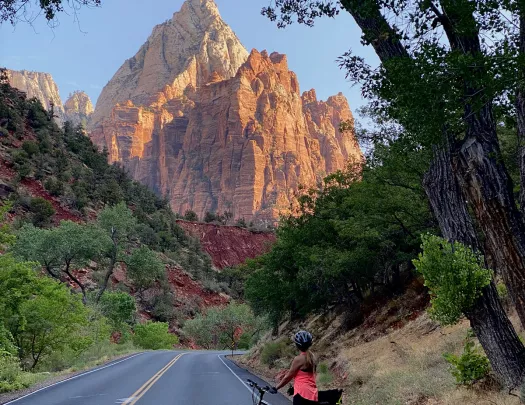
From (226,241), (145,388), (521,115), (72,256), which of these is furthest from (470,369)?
(226,241)

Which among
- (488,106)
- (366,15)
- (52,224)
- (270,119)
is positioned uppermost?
(270,119)

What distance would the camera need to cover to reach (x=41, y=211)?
183ft

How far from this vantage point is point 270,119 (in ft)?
538

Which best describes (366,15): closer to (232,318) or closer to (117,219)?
(117,219)

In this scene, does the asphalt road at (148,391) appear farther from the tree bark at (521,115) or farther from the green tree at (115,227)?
the green tree at (115,227)

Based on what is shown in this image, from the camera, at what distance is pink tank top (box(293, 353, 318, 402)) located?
497 cm

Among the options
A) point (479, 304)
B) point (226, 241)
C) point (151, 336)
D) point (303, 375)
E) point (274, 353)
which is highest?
point (226, 241)

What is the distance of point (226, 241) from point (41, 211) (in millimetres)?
48205

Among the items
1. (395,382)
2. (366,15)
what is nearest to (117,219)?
(395,382)

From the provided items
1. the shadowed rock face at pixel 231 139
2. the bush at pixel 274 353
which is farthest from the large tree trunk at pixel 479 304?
the shadowed rock face at pixel 231 139

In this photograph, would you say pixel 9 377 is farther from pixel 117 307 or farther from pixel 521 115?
pixel 117 307

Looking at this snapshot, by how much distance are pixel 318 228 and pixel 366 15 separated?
55.5 feet

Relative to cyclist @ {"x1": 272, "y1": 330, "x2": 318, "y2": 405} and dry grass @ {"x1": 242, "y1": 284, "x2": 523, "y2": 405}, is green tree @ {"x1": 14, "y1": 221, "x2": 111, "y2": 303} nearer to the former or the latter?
dry grass @ {"x1": 242, "y1": 284, "x2": 523, "y2": 405}

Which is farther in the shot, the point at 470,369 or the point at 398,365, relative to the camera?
the point at 398,365
